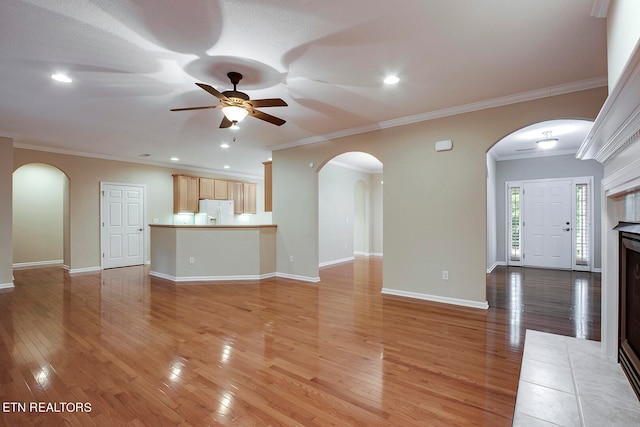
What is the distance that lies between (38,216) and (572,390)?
10303 millimetres

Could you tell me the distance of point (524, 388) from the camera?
2.06 m

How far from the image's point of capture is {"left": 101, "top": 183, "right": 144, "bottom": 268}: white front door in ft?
23.4

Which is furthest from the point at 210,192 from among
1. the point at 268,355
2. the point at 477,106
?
the point at 477,106

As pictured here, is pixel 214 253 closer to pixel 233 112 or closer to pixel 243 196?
pixel 233 112

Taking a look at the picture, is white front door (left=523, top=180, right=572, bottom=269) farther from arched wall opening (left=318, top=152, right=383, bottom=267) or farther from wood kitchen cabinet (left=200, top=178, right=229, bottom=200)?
wood kitchen cabinet (left=200, top=178, right=229, bottom=200)

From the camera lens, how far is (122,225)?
7430 millimetres

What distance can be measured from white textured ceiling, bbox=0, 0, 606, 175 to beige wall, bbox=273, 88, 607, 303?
0.21m

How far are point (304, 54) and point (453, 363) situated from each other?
9.53 ft

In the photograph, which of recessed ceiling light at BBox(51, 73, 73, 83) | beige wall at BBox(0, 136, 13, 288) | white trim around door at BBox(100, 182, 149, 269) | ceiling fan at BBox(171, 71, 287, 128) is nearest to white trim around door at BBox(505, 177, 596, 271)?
ceiling fan at BBox(171, 71, 287, 128)

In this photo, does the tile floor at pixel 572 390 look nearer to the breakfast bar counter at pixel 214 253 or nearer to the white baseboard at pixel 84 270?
the breakfast bar counter at pixel 214 253

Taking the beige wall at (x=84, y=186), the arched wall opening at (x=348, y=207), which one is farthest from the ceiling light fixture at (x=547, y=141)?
the beige wall at (x=84, y=186)

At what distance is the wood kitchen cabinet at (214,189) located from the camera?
29.4 feet

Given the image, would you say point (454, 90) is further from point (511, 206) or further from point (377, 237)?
point (377, 237)

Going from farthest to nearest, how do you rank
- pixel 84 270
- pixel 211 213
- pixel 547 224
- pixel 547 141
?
pixel 211 213
pixel 547 224
pixel 84 270
pixel 547 141
